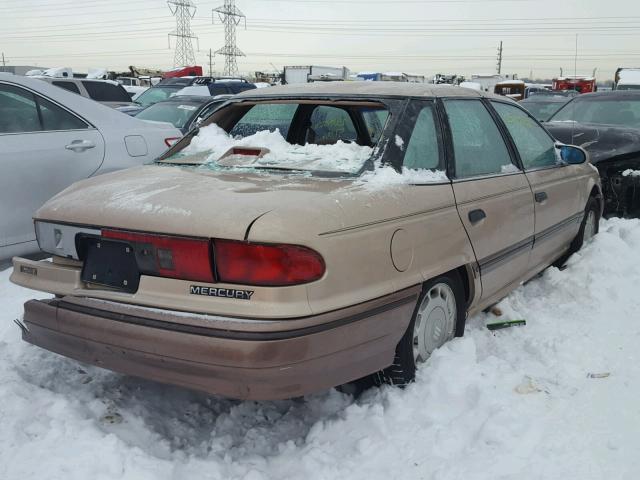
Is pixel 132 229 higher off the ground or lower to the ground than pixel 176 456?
higher

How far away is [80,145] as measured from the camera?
191 inches

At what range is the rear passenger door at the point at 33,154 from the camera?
4449 millimetres

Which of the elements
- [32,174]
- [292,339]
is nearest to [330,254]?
[292,339]

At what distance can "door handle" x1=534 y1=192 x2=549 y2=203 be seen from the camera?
4.00 m

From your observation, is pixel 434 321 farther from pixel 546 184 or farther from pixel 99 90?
pixel 99 90

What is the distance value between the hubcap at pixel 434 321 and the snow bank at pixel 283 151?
0.74m

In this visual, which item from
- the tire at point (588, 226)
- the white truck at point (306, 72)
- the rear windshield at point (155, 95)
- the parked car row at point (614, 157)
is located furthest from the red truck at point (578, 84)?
the tire at point (588, 226)

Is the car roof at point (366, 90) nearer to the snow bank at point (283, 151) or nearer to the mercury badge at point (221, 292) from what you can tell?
the snow bank at point (283, 151)

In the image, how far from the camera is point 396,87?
342cm

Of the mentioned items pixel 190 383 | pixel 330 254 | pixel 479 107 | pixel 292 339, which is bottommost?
pixel 190 383

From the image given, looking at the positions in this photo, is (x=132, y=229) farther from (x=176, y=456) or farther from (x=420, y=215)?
(x=420, y=215)

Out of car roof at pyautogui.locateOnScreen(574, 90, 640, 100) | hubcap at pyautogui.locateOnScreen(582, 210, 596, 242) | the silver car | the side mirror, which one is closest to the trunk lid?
the side mirror

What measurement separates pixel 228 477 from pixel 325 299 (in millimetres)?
792

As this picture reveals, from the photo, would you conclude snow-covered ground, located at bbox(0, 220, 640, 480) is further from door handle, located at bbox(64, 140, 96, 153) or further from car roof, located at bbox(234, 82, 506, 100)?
door handle, located at bbox(64, 140, 96, 153)
